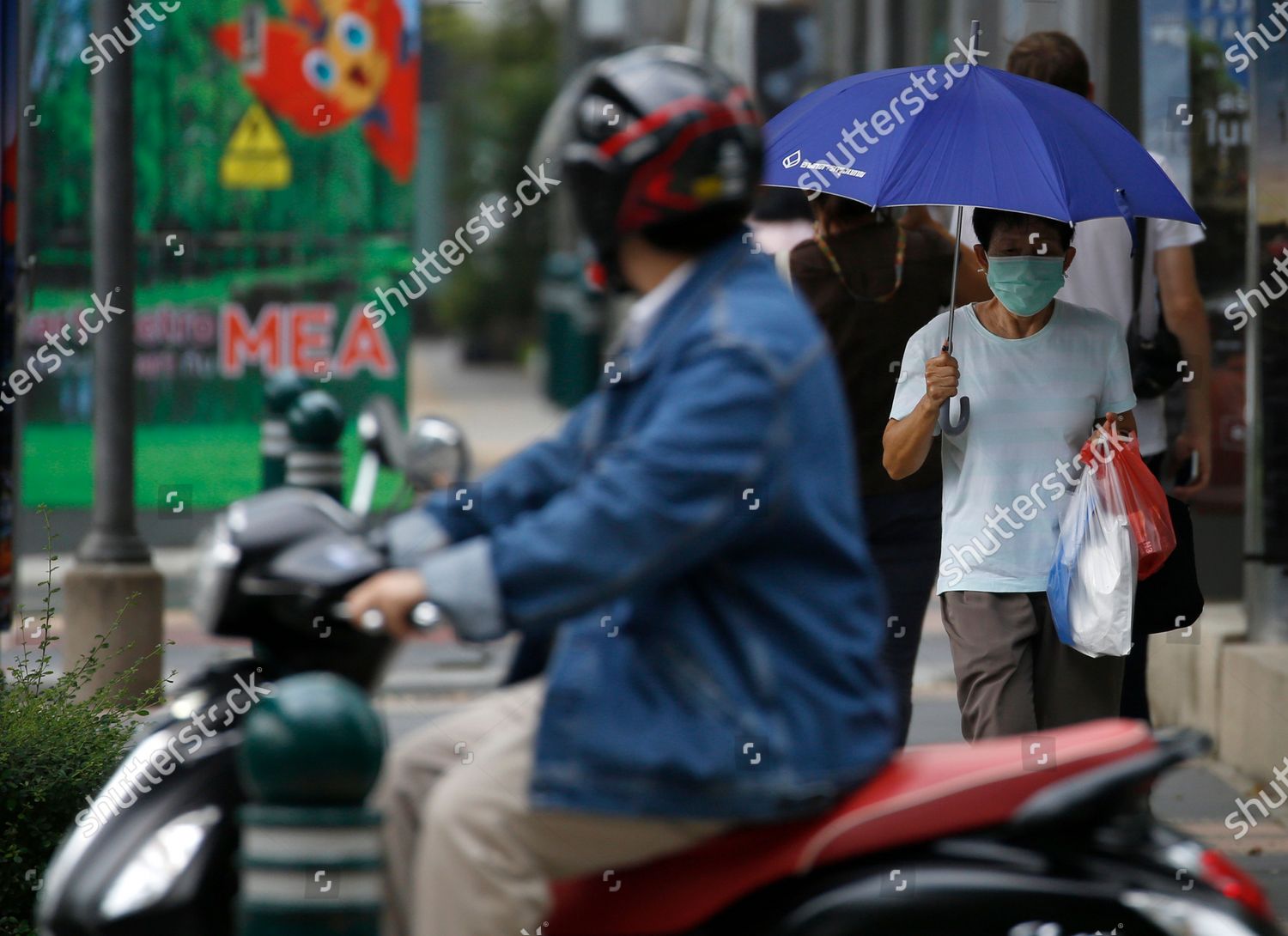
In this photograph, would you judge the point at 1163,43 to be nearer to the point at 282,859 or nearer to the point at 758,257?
the point at 758,257

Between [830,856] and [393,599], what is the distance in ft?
2.08

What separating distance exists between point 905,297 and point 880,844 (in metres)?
3.05

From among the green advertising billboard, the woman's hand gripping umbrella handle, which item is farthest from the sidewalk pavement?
the woman's hand gripping umbrella handle

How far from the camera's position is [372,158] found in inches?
534

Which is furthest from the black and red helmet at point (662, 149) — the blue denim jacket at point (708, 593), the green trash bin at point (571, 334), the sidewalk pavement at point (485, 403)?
the green trash bin at point (571, 334)

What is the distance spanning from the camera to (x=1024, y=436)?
180 inches

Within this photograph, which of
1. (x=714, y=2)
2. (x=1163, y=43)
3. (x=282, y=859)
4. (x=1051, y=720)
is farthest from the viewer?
(x=714, y=2)

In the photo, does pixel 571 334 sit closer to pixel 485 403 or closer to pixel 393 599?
pixel 485 403

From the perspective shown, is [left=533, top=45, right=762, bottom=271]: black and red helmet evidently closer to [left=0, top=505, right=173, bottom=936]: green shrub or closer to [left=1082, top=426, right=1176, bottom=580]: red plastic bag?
[left=1082, top=426, right=1176, bottom=580]: red plastic bag

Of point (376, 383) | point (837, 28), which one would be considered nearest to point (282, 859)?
point (376, 383)

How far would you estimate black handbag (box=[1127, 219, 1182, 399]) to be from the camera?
5336 mm

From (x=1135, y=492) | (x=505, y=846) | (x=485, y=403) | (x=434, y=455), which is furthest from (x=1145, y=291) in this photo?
(x=485, y=403)

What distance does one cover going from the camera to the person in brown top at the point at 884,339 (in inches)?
207

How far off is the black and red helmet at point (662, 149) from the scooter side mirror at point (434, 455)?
339 mm
